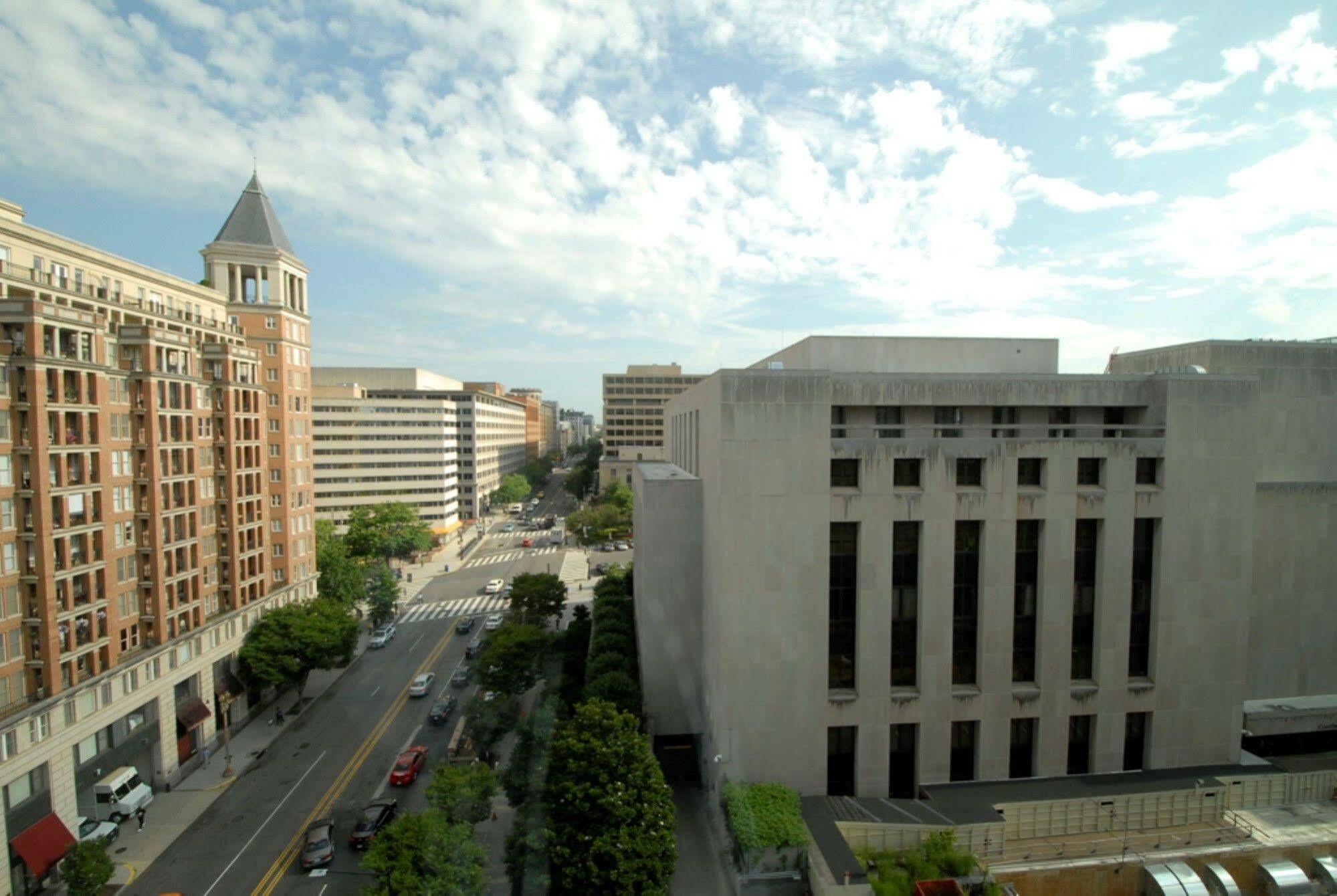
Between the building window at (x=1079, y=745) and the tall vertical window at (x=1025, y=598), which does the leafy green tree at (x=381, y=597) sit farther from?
the building window at (x=1079, y=745)

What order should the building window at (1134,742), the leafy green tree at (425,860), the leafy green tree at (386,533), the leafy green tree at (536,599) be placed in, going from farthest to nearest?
the leafy green tree at (386,533), the leafy green tree at (536,599), the building window at (1134,742), the leafy green tree at (425,860)

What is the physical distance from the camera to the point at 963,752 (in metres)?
19.9

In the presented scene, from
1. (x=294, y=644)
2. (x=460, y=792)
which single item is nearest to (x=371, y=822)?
(x=460, y=792)

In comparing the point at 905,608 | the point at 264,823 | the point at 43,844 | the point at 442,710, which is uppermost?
the point at 905,608

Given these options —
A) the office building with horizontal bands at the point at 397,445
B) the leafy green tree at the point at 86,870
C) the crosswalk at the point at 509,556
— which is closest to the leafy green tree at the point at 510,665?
the leafy green tree at the point at 86,870

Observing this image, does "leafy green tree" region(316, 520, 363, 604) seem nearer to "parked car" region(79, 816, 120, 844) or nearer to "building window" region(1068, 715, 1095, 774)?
"parked car" region(79, 816, 120, 844)

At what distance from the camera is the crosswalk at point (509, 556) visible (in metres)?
62.5

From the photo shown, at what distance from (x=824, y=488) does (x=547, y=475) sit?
111 m

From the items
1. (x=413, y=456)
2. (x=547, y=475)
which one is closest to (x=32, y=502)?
(x=413, y=456)

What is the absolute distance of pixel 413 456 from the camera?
2662 inches

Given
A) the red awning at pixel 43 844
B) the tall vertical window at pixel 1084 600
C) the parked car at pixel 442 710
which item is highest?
the tall vertical window at pixel 1084 600

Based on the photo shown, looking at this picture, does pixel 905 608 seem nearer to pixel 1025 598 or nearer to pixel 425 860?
pixel 1025 598

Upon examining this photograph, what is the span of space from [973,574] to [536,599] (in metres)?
23.9

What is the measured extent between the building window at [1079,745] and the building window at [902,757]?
16.3ft
